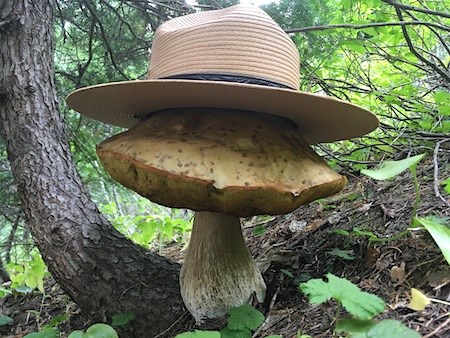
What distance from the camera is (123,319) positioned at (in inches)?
72.5

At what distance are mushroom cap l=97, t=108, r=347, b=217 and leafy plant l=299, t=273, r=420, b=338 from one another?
1.16ft

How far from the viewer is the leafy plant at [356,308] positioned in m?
1.01

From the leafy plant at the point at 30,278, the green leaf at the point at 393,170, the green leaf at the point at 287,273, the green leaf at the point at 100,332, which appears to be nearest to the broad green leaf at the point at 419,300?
the green leaf at the point at 393,170

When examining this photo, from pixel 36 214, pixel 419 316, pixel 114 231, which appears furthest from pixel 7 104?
pixel 419 316

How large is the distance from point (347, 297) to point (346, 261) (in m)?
0.71

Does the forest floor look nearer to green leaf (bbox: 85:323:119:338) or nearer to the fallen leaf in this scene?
the fallen leaf

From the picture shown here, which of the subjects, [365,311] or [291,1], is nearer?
[365,311]

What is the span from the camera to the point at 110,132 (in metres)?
4.11

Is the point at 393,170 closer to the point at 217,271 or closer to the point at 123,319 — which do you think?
the point at 217,271

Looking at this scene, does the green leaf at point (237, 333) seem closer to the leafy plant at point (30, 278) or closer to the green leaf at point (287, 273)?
the green leaf at point (287, 273)

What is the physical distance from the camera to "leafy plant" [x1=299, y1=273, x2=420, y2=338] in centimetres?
101

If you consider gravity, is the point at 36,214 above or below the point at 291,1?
below

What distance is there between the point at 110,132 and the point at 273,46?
276 centimetres

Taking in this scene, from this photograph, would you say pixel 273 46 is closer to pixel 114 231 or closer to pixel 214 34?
pixel 214 34
